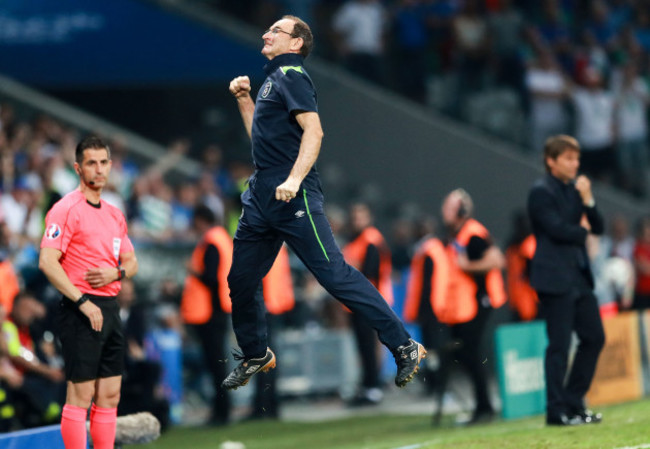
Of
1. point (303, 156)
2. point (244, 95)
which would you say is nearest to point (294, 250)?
point (303, 156)

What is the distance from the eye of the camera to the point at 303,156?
785cm

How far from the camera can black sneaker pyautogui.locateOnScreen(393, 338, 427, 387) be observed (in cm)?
819

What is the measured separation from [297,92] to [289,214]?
2.58 ft

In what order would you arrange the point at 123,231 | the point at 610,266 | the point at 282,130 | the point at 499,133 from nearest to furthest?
the point at 282,130 < the point at 123,231 < the point at 610,266 < the point at 499,133

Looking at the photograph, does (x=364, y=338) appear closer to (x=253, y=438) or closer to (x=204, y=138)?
(x=253, y=438)

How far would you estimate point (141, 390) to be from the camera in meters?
12.7

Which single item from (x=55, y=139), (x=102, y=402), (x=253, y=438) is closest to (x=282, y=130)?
(x=102, y=402)

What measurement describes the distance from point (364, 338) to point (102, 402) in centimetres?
697

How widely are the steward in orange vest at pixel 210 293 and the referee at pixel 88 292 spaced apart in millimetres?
5502

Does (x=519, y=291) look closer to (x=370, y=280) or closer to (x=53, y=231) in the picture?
(x=370, y=280)

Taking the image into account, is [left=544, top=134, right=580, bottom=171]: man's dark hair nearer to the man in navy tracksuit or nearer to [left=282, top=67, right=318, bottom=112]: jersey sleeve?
the man in navy tracksuit

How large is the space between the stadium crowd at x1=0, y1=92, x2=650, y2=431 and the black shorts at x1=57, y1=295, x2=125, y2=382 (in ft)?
9.58

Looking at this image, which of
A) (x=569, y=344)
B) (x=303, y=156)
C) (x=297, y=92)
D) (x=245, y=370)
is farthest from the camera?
(x=569, y=344)

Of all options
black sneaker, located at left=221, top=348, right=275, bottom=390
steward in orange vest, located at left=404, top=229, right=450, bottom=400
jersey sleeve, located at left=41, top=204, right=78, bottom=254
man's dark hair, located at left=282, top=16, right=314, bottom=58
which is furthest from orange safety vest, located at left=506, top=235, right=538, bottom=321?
jersey sleeve, located at left=41, top=204, right=78, bottom=254
